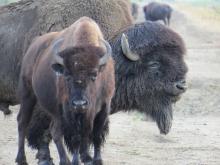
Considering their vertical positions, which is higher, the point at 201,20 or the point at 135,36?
the point at 135,36

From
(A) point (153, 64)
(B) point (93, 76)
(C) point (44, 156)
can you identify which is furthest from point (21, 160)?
(B) point (93, 76)

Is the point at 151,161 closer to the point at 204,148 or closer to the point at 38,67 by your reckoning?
the point at 204,148

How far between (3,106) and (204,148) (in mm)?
2877

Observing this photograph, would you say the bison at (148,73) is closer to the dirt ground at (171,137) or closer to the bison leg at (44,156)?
the bison leg at (44,156)

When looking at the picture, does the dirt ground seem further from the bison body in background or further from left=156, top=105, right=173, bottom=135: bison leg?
the bison body in background

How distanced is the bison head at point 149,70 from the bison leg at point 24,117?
129 cm

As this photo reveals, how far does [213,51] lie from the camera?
30641mm

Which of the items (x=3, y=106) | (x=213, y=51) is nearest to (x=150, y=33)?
(x=3, y=106)

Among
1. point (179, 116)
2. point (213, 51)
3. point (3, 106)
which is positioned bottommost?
point (213, 51)

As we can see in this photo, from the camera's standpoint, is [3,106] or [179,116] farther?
[179,116]

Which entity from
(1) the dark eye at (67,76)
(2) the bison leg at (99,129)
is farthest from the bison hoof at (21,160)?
(1) the dark eye at (67,76)

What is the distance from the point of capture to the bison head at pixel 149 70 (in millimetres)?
8780

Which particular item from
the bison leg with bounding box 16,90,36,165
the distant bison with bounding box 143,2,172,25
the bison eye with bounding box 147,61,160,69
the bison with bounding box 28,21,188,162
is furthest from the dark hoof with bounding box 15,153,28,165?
the distant bison with bounding box 143,2,172,25

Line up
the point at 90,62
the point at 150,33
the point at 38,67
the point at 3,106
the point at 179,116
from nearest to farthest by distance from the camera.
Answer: the point at 90,62, the point at 38,67, the point at 150,33, the point at 3,106, the point at 179,116
